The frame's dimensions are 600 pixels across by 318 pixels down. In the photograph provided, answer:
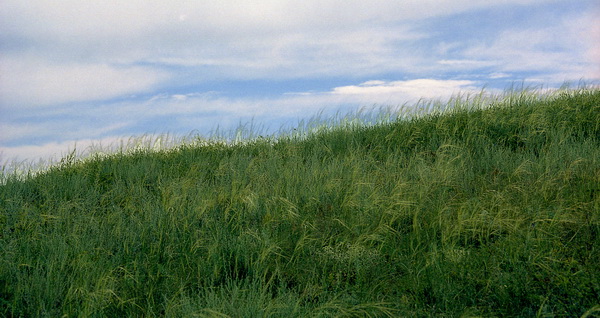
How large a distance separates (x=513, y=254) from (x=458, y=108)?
19.7 ft

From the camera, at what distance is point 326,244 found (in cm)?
454

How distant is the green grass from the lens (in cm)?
342

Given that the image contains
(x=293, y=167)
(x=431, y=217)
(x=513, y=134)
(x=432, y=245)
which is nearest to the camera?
(x=432, y=245)

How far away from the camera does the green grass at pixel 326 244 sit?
11.2 feet

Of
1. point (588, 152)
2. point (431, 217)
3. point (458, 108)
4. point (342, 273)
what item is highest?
point (458, 108)

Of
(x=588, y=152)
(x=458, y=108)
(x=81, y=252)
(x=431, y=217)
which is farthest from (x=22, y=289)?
(x=458, y=108)

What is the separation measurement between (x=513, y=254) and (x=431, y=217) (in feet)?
3.05

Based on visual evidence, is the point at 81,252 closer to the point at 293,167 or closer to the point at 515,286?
the point at 293,167

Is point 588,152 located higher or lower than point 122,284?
higher

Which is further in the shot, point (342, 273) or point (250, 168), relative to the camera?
point (250, 168)

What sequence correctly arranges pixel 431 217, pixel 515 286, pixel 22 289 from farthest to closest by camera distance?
pixel 431 217, pixel 22 289, pixel 515 286

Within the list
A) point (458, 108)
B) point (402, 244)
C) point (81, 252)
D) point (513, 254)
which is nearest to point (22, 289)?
point (81, 252)

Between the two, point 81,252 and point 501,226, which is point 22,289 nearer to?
point 81,252

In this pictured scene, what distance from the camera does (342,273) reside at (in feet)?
13.2
